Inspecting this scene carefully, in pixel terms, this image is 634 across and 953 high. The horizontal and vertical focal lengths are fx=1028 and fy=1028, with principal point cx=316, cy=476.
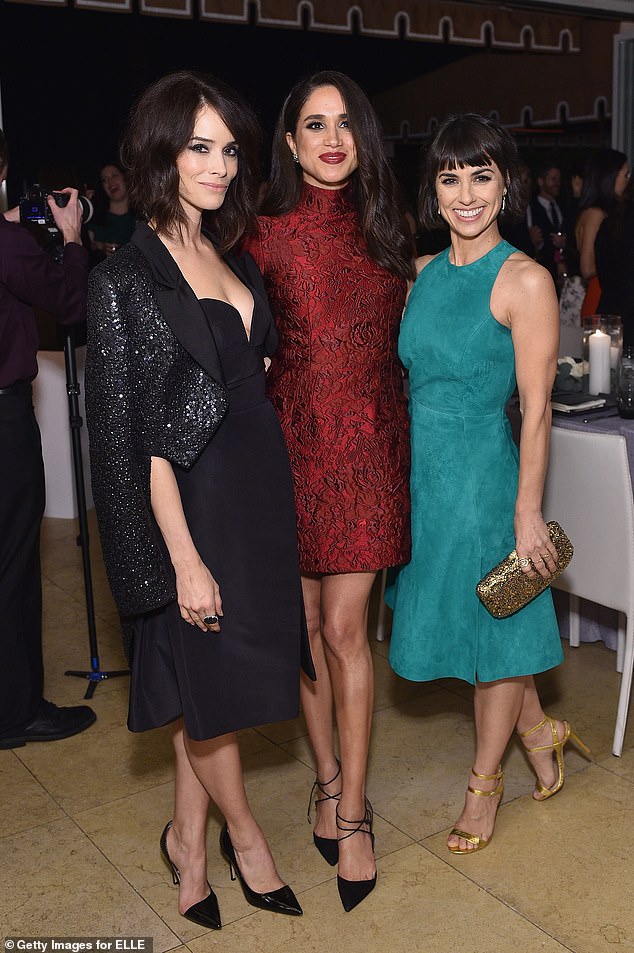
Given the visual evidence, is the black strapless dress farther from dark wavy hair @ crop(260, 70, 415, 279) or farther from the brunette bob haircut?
the brunette bob haircut

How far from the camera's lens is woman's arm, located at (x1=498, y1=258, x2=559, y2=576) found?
2.19 m

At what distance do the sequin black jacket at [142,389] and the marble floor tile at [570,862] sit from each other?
1.07 metres

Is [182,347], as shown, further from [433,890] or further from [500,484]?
[433,890]

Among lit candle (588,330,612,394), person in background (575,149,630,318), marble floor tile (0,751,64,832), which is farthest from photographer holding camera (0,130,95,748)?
person in background (575,149,630,318)

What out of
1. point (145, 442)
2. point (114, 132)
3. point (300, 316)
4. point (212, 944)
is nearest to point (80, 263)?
point (300, 316)

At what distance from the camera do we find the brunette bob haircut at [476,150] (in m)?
2.24

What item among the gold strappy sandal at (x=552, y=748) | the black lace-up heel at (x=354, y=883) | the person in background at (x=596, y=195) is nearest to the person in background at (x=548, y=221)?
the person in background at (x=596, y=195)

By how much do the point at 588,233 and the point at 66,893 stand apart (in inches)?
177

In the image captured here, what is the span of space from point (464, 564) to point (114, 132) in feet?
30.6

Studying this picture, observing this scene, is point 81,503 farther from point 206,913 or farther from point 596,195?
point 596,195

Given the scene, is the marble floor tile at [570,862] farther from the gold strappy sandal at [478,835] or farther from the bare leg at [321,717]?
the bare leg at [321,717]

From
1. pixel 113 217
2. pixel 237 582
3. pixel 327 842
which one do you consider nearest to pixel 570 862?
pixel 327 842

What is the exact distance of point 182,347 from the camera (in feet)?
6.40

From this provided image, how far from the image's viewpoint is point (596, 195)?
560 centimetres
